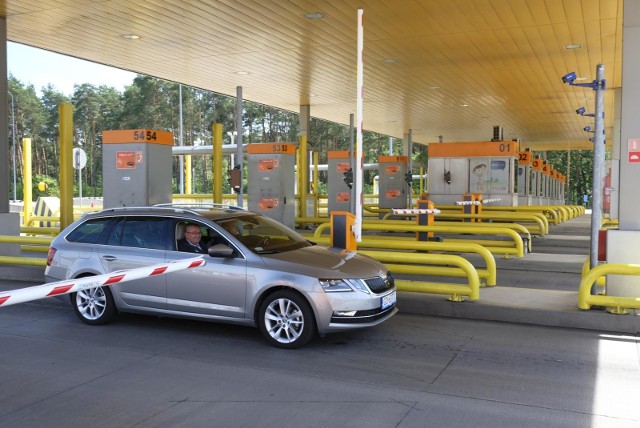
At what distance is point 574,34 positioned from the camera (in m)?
13.4

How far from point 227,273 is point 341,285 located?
129 cm

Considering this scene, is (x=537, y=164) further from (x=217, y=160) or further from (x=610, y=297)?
(x=610, y=297)

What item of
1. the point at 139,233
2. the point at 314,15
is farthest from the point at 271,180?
the point at 139,233

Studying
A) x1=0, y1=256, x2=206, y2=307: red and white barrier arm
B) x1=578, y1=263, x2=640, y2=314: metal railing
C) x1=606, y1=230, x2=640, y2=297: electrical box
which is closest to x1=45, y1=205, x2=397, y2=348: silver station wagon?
x1=0, y1=256, x2=206, y2=307: red and white barrier arm

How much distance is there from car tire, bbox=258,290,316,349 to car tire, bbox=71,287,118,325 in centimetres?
210

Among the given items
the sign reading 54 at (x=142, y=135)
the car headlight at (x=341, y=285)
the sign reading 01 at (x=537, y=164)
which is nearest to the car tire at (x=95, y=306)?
the car headlight at (x=341, y=285)

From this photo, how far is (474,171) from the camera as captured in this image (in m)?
23.6

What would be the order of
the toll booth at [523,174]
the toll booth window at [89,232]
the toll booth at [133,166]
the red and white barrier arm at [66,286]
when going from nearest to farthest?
1. the red and white barrier arm at [66,286]
2. the toll booth window at [89,232]
3. the toll booth at [133,166]
4. the toll booth at [523,174]

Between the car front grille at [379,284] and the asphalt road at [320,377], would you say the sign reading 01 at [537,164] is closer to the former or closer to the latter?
the asphalt road at [320,377]

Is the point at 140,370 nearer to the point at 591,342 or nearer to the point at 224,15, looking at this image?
the point at 591,342

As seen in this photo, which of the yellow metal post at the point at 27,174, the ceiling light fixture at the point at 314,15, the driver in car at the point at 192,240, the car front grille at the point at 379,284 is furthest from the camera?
the yellow metal post at the point at 27,174

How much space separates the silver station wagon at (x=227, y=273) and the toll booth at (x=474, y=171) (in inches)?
649

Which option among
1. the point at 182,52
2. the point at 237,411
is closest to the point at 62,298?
the point at 237,411

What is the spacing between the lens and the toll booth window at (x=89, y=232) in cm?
795
